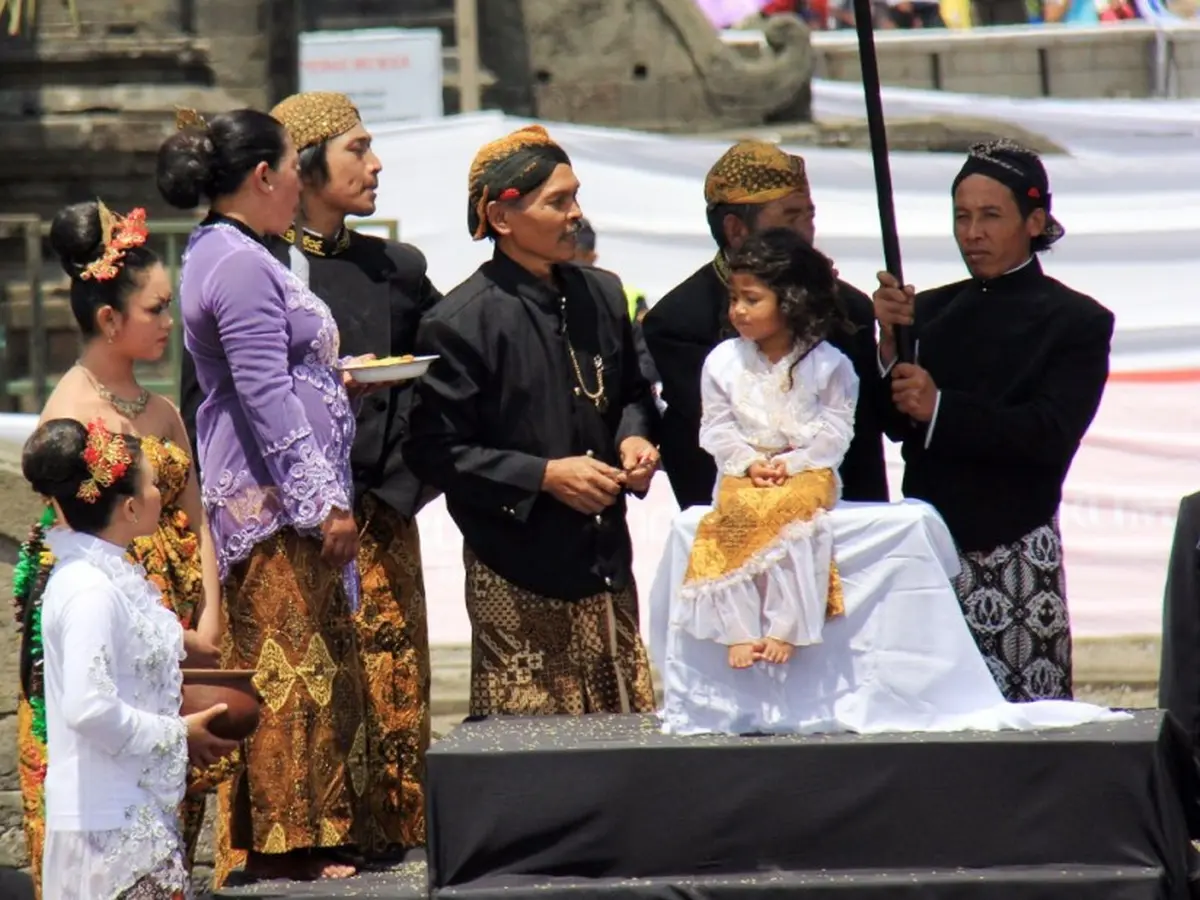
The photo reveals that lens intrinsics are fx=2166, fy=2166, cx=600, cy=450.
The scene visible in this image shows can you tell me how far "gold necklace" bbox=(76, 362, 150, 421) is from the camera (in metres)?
4.48

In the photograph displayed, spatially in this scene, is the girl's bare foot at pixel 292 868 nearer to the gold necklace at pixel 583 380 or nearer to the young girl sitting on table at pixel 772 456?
the young girl sitting on table at pixel 772 456

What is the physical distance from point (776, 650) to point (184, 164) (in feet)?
5.22

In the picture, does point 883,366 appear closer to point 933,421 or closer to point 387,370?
point 933,421

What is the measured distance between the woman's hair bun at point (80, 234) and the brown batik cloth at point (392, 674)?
2.77ft

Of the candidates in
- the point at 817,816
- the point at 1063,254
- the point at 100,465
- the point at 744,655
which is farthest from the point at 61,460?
the point at 1063,254

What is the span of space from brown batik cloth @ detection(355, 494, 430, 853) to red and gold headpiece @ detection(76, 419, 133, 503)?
924mm

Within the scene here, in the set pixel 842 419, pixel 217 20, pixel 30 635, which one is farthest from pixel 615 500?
pixel 217 20

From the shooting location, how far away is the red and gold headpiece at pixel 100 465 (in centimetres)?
402

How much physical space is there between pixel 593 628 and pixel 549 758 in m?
0.60

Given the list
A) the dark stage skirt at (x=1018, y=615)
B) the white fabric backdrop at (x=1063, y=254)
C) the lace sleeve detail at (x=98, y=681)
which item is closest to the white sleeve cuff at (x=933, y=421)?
the dark stage skirt at (x=1018, y=615)

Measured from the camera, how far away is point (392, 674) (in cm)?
Result: 491

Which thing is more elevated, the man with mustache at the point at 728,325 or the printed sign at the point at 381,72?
the printed sign at the point at 381,72

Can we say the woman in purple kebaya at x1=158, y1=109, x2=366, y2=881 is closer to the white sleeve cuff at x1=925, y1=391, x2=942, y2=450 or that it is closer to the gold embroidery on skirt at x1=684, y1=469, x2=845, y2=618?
the gold embroidery on skirt at x1=684, y1=469, x2=845, y2=618

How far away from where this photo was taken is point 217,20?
39.2 feet
